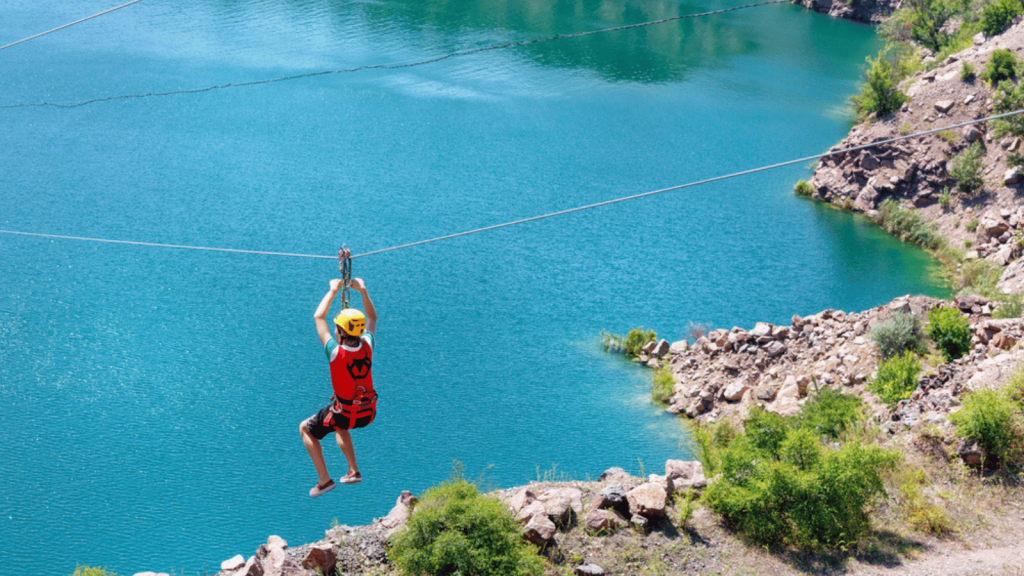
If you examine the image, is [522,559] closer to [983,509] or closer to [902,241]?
[983,509]

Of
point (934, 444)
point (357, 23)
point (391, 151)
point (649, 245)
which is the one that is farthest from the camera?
point (357, 23)

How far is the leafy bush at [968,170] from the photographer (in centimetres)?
2386

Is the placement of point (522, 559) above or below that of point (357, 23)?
below

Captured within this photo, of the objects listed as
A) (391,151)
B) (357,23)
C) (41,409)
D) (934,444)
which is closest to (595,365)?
(934,444)

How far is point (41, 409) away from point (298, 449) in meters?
5.37

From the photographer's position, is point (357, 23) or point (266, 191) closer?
point (266, 191)

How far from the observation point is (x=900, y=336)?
15.6 m

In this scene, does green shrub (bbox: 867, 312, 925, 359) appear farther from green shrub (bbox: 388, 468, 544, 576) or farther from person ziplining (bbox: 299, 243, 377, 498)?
person ziplining (bbox: 299, 243, 377, 498)

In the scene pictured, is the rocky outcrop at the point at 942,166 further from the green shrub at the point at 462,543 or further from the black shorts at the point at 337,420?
the black shorts at the point at 337,420

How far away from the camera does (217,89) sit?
1296 inches

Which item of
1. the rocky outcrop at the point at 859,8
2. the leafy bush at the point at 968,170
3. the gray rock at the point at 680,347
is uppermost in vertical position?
the rocky outcrop at the point at 859,8

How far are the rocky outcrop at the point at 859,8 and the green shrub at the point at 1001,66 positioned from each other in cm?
2271

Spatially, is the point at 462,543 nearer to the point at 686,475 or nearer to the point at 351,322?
the point at 351,322

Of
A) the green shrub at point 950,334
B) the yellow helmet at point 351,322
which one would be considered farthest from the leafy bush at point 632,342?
the yellow helmet at point 351,322
